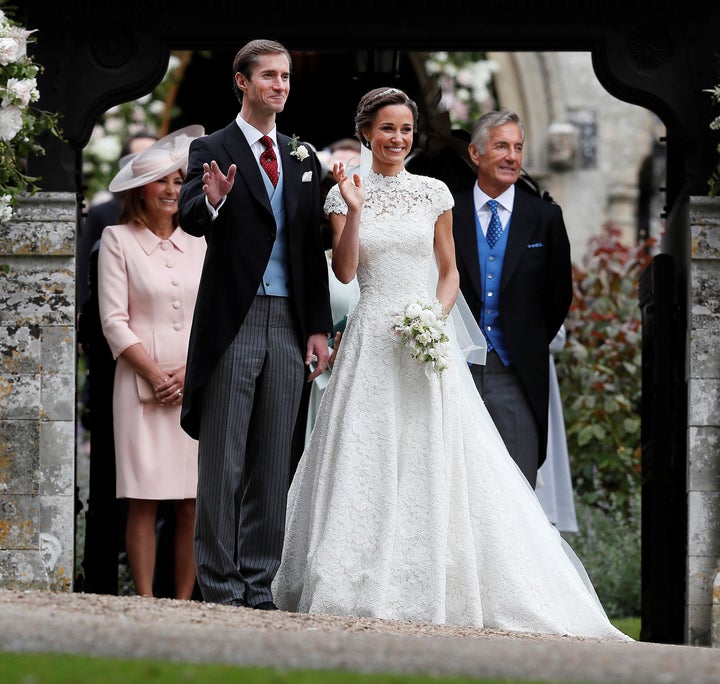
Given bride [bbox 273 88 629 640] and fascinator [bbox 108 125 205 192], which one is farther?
fascinator [bbox 108 125 205 192]

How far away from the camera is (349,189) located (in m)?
6.40

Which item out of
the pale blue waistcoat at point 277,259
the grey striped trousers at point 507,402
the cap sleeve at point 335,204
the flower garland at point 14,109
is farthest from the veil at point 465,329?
the flower garland at point 14,109

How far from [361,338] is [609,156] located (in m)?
8.11


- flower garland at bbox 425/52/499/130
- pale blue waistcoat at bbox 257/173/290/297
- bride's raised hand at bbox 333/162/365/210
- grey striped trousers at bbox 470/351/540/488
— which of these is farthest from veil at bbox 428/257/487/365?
flower garland at bbox 425/52/499/130

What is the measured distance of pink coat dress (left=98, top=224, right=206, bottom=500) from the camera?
7.33 metres

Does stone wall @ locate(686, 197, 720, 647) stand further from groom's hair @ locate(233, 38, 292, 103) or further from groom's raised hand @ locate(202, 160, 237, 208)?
groom's raised hand @ locate(202, 160, 237, 208)

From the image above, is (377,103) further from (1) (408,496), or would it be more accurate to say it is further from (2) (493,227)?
(1) (408,496)

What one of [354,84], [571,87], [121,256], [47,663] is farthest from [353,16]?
[571,87]

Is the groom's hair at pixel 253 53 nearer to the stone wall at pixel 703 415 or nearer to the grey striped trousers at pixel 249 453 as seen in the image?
the grey striped trousers at pixel 249 453

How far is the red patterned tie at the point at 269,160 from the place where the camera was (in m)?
6.29

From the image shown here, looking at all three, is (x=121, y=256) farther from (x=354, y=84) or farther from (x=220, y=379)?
(x=354, y=84)

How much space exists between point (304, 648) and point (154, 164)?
356 centimetres

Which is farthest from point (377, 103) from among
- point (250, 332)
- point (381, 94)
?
point (250, 332)

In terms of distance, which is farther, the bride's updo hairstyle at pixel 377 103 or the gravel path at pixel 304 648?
the bride's updo hairstyle at pixel 377 103
